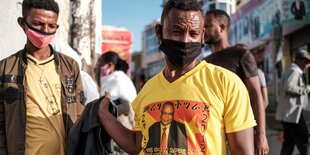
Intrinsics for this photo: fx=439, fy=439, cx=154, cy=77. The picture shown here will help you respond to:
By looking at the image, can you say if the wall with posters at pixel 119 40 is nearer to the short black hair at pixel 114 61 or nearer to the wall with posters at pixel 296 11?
the wall with posters at pixel 296 11

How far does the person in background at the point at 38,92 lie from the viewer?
7.11ft

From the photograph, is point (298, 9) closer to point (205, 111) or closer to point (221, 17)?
point (221, 17)

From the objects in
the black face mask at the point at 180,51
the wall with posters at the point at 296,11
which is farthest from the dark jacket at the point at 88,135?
the wall with posters at the point at 296,11

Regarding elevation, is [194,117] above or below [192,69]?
below

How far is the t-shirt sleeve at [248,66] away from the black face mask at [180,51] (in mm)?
1354

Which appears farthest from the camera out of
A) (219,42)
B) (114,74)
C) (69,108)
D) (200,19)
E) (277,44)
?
(277,44)

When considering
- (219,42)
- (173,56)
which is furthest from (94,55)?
(173,56)

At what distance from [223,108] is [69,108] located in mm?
888

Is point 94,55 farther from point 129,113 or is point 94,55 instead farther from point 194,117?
point 194,117

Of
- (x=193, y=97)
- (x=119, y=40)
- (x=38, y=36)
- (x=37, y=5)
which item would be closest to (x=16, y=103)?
(x=38, y=36)

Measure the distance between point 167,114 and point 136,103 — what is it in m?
0.24

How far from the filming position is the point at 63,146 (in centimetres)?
227

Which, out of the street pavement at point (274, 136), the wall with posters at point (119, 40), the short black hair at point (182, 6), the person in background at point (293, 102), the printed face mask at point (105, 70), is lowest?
the street pavement at point (274, 136)

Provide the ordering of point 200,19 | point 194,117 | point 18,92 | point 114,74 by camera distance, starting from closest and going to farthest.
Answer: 1. point 194,117
2. point 200,19
3. point 18,92
4. point 114,74
